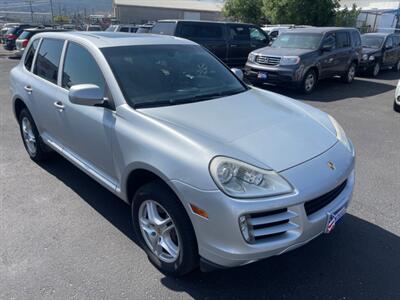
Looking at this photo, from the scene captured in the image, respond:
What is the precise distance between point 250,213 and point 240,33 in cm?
1183

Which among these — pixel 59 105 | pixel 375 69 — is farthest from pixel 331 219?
pixel 375 69

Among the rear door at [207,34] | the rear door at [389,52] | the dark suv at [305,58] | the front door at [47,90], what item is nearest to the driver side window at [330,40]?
the dark suv at [305,58]

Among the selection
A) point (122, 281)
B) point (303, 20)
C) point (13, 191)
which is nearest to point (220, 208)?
point (122, 281)

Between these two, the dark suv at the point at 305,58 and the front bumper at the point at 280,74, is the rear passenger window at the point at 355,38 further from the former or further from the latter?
the front bumper at the point at 280,74

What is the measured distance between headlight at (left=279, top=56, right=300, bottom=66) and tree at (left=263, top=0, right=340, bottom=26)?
18800mm

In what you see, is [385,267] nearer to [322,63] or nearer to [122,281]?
[122,281]

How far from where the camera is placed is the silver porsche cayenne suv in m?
2.32

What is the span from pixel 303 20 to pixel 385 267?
26.9 metres

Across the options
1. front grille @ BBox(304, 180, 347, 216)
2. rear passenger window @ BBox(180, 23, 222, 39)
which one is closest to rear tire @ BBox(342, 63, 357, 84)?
rear passenger window @ BBox(180, 23, 222, 39)

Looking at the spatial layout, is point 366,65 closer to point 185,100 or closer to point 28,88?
point 185,100

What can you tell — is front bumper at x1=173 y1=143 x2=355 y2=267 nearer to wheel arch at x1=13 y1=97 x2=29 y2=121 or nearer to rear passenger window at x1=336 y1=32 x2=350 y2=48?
wheel arch at x1=13 y1=97 x2=29 y2=121

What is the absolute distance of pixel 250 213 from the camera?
2234mm

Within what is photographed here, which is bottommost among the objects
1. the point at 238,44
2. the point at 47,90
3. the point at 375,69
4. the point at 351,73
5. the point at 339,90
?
the point at 339,90

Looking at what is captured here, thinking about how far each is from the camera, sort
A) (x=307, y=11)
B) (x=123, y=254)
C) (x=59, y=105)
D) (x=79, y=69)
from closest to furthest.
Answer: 1. (x=123, y=254)
2. (x=79, y=69)
3. (x=59, y=105)
4. (x=307, y=11)
